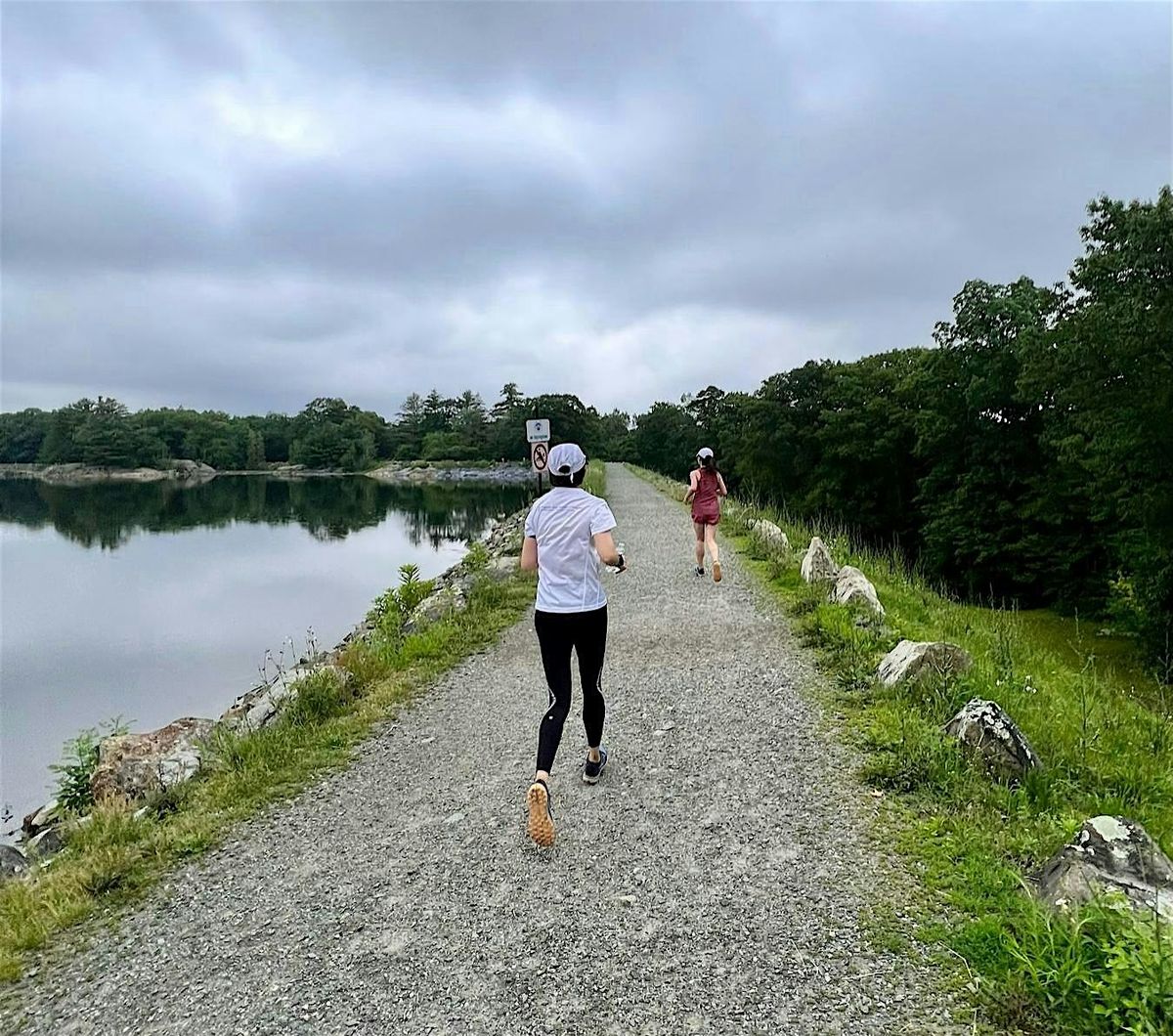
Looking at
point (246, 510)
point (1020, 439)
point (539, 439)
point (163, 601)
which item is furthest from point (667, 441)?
point (539, 439)

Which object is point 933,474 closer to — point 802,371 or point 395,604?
point 802,371

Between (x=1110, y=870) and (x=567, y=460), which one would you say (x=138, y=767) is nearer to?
(x=567, y=460)

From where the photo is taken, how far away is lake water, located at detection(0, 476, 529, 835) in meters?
12.7

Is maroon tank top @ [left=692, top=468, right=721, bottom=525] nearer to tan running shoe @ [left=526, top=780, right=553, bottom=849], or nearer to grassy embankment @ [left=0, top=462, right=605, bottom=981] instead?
Answer: grassy embankment @ [left=0, top=462, right=605, bottom=981]

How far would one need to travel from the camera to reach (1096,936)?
2721 millimetres

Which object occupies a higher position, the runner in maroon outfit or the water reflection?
the runner in maroon outfit

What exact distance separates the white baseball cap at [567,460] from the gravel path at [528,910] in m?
1.95

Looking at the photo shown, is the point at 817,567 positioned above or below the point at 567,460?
below

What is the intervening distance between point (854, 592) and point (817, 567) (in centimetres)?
168

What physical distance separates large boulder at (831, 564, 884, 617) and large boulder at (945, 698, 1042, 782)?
330 centimetres

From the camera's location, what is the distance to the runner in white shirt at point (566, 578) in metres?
4.23

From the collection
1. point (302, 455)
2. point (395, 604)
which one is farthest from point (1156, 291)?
point (302, 455)

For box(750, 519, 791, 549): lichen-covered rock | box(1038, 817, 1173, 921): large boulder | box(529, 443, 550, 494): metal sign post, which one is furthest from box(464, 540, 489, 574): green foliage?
box(1038, 817, 1173, 921): large boulder

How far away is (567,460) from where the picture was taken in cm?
439
